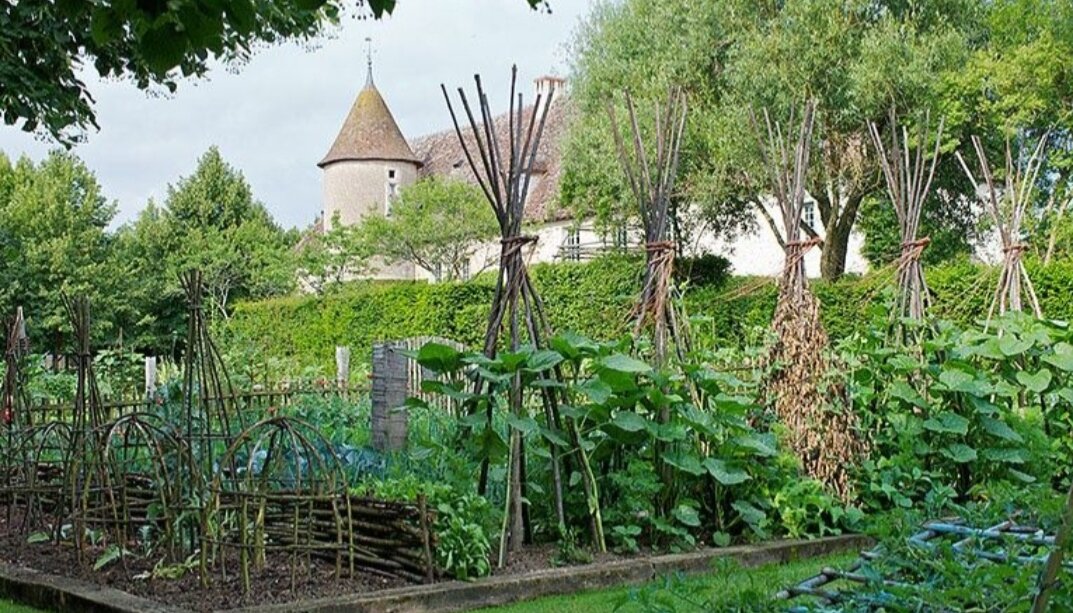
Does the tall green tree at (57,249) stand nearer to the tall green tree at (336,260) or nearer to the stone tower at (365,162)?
the stone tower at (365,162)

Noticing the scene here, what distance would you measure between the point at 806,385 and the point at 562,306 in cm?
1519

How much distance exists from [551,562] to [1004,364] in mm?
4066

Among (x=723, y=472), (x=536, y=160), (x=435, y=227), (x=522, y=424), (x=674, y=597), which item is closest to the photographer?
(x=674, y=597)

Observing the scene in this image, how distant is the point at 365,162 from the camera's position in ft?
135

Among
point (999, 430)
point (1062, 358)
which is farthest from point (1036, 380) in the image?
point (999, 430)

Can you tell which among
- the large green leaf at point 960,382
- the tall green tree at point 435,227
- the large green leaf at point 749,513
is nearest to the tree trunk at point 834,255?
the tall green tree at point 435,227

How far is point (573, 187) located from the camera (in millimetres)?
25312

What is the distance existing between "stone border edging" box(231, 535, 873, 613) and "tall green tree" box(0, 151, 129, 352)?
31.3 metres

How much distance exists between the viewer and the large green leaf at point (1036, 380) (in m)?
8.52

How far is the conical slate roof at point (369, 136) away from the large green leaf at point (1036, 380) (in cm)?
3397

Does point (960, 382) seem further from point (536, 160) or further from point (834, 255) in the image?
point (536, 160)

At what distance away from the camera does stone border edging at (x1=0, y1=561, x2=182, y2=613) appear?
217 inches

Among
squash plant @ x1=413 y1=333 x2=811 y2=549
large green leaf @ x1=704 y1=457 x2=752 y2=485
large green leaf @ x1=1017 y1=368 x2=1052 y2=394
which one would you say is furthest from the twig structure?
large green leaf @ x1=1017 y1=368 x2=1052 y2=394

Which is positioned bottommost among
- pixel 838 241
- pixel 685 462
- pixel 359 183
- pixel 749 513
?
pixel 749 513
